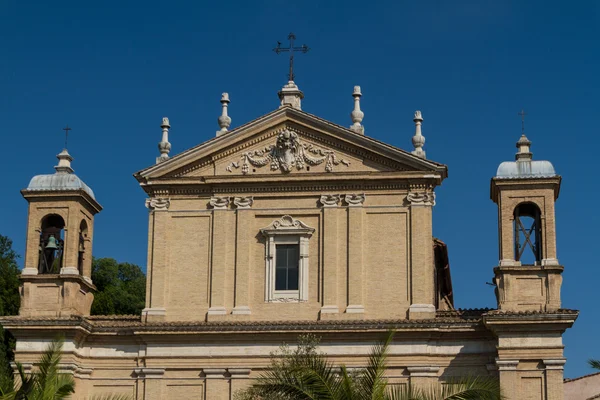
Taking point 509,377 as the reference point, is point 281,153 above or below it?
above

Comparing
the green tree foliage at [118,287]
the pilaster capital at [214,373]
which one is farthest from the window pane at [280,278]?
the green tree foliage at [118,287]

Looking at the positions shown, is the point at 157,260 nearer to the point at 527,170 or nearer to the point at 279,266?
the point at 279,266

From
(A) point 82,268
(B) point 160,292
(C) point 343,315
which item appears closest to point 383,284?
(C) point 343,315

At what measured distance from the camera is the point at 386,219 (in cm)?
3297

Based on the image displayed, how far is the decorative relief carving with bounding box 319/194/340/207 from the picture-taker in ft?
109

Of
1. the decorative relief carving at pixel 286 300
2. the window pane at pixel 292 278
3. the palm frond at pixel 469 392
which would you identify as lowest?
the palm frond at pixel 469 392

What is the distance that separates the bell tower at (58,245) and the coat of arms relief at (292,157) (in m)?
4.91

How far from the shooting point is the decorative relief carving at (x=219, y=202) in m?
33.7

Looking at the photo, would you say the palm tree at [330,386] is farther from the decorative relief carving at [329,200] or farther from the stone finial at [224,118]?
the stone finial at [224,118]

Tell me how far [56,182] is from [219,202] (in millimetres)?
4708

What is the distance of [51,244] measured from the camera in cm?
3400

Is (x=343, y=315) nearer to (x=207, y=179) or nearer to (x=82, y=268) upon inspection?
(x=207, y=179)

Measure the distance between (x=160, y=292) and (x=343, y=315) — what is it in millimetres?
5061

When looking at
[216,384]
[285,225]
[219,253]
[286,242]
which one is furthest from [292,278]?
[216,384]
